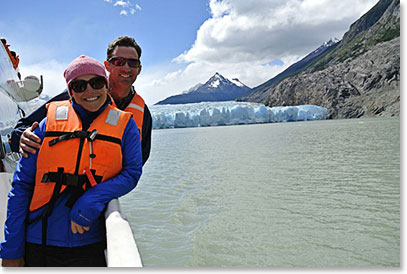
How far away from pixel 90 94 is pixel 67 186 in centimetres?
44

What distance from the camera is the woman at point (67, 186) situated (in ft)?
4.36

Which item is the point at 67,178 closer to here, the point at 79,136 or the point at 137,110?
the point at 79,136

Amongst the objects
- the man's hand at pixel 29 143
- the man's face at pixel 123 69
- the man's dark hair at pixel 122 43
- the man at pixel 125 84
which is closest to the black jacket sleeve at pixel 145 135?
the man at pixel 125 84

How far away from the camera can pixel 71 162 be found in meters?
1.33

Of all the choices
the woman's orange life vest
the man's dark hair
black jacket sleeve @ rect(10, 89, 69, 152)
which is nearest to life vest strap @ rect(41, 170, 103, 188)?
the woman's orange life vest

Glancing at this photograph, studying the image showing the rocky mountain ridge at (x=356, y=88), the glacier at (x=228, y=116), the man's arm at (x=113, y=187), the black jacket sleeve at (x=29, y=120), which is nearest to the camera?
the man's arm at (x=113, y=187)

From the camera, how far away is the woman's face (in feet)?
4.46

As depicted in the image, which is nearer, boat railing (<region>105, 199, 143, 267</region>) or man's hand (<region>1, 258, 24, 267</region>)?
boat railing (<region>105, 199, 143, 267</region>)

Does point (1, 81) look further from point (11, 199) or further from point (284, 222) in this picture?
point (284, 222)

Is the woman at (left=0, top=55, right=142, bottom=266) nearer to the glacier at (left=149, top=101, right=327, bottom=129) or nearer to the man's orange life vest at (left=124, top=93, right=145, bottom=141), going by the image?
the man's orange life vest at (left=124, top=93, right=145, bottom=141)

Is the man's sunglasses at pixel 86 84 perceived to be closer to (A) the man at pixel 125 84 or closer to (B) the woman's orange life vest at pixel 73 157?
(B) the woman's orange life vest at pixel 73 157

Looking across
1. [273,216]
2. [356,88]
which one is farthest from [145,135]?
[356,88]

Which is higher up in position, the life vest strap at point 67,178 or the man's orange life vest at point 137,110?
the man's orange life vest at point 137,110

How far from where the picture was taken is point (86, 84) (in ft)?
4.49
